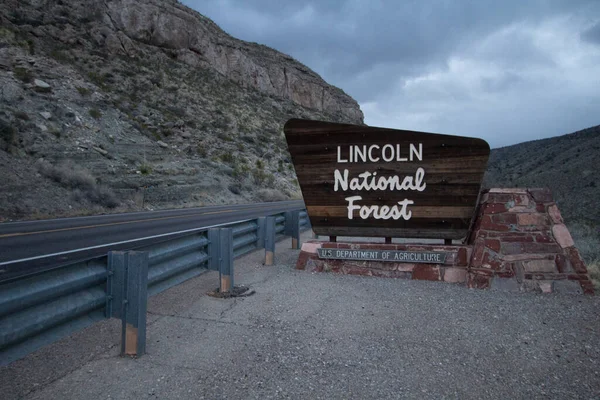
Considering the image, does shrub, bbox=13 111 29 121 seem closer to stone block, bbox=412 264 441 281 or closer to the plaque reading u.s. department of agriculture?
the plaque reading u.s. department of agriculture

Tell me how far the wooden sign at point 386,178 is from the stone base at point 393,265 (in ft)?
1.32

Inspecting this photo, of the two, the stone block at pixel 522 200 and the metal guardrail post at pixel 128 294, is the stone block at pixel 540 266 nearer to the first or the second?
the stone block at pixel 522 200

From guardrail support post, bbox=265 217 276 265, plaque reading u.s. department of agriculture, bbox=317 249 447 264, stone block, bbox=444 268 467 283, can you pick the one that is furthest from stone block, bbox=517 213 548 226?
guardrail support post, bbox=265 217 276 265

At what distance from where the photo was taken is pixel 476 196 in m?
6.91

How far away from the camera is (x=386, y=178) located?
729 centimetres

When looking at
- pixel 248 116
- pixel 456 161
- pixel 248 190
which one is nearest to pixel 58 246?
pixel 456 161

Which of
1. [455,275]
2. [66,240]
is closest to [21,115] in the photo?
[66,240]

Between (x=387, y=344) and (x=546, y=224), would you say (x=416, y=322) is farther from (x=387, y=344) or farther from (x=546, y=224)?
(x=546, y=224)

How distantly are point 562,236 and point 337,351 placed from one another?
4.22 meters

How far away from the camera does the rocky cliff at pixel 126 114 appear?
19781mm

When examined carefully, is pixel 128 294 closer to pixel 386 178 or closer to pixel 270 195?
pixel 386 178

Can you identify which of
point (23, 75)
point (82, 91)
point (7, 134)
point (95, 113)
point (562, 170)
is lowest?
point (562, 170)

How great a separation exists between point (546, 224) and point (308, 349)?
4.38 metres

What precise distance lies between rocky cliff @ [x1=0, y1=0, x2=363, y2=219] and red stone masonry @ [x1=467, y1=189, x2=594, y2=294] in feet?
52.6
